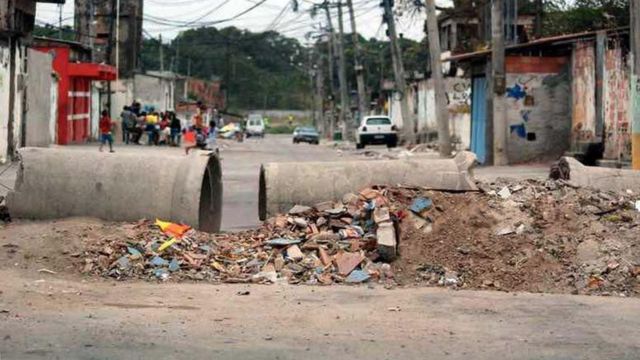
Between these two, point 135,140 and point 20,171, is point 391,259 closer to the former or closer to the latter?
point 20,171

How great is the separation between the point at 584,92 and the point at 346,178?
50.3 feet

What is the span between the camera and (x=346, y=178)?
12.8 metres

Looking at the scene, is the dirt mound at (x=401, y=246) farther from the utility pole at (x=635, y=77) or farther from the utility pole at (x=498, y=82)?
the utility pole at (x=498, y=82)

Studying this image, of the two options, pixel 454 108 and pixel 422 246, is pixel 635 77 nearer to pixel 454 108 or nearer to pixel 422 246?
pixel 422 246

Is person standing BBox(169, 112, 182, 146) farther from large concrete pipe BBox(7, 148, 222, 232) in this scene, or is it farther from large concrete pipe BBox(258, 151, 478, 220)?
large concrete pipe BBox(7, 148, 222, 232)

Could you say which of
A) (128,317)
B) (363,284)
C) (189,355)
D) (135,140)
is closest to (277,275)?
(363,284)

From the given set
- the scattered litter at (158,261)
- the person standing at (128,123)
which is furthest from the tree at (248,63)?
the scattered litter at (158,261)

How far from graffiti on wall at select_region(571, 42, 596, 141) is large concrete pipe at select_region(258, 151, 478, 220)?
541 inches

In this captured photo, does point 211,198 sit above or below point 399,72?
below

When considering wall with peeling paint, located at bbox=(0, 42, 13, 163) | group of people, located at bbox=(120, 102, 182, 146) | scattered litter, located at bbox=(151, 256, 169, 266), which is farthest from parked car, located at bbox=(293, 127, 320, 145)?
scattered litter, located at bbox=(151, 256, 169, 266)

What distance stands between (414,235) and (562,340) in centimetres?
363

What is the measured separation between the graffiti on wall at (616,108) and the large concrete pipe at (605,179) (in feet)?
33.3

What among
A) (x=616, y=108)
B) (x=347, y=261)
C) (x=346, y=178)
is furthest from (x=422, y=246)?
(x=616, y=108)

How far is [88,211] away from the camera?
12.0 meters
